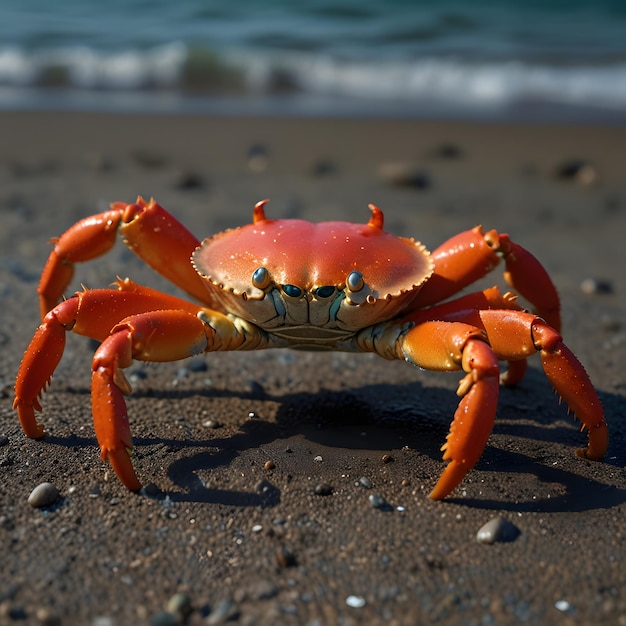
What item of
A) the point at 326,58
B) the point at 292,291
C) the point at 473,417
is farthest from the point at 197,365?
the point at 326,58

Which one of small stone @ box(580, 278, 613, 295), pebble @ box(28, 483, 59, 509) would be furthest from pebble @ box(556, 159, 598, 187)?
pebble @ box(28, 483, 59, 509)

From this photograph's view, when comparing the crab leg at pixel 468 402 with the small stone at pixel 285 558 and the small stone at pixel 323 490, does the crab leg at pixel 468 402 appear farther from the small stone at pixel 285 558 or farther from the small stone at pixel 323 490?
the small stone at pixel 285 558

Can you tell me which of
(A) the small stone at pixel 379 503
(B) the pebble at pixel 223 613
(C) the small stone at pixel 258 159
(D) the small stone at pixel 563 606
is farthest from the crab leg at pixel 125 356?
(C) the small stone at pixel 258 159

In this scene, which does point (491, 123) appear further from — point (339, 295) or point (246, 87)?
point (339, 295)

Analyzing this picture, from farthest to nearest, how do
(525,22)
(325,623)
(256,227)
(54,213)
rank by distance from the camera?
(525,22)
(54,213)
(256,227)
(325,623)

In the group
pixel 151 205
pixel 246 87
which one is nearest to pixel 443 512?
pixel 151 205
